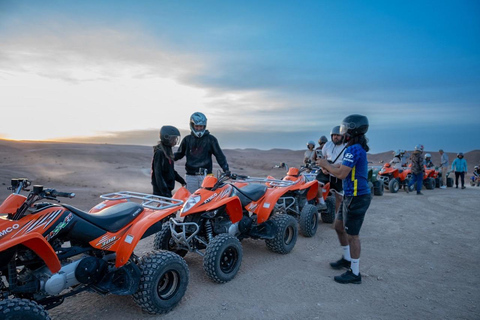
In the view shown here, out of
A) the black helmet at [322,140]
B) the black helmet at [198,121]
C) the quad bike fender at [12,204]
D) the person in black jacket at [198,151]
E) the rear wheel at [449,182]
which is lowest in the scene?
the rear wheel at [449,182]

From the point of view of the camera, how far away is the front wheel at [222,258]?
13.6 feet

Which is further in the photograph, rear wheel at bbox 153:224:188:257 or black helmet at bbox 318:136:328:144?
black helmet at bbox 318:136:328:144

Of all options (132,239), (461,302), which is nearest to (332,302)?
(461,302)

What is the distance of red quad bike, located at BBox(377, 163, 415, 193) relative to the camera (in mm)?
14336

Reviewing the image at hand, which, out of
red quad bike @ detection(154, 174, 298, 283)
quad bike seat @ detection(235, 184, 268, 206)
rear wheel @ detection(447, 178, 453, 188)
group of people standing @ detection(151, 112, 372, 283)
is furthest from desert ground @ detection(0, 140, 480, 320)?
rear wheel @ detection(447, 178, 453, 188)

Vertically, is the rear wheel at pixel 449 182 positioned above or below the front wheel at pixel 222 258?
below

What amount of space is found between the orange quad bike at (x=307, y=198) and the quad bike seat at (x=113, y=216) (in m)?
3.52

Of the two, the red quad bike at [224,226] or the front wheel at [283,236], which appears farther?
the front wheel at [283,236]

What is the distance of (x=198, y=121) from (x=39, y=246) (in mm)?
3517

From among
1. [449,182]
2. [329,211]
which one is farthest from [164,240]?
[449,182]

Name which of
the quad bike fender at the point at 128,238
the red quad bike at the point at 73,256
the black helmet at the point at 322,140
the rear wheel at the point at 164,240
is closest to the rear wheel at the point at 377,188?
the black helmet at the point at 322,140

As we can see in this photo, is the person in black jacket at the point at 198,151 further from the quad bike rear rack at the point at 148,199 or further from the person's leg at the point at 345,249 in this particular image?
the person's leg at the point at 345,249

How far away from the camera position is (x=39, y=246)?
2.69 meters

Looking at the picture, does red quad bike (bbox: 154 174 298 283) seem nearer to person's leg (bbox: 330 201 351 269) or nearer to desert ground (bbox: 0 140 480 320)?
desert ground (bbox: 0 140 480 320)
